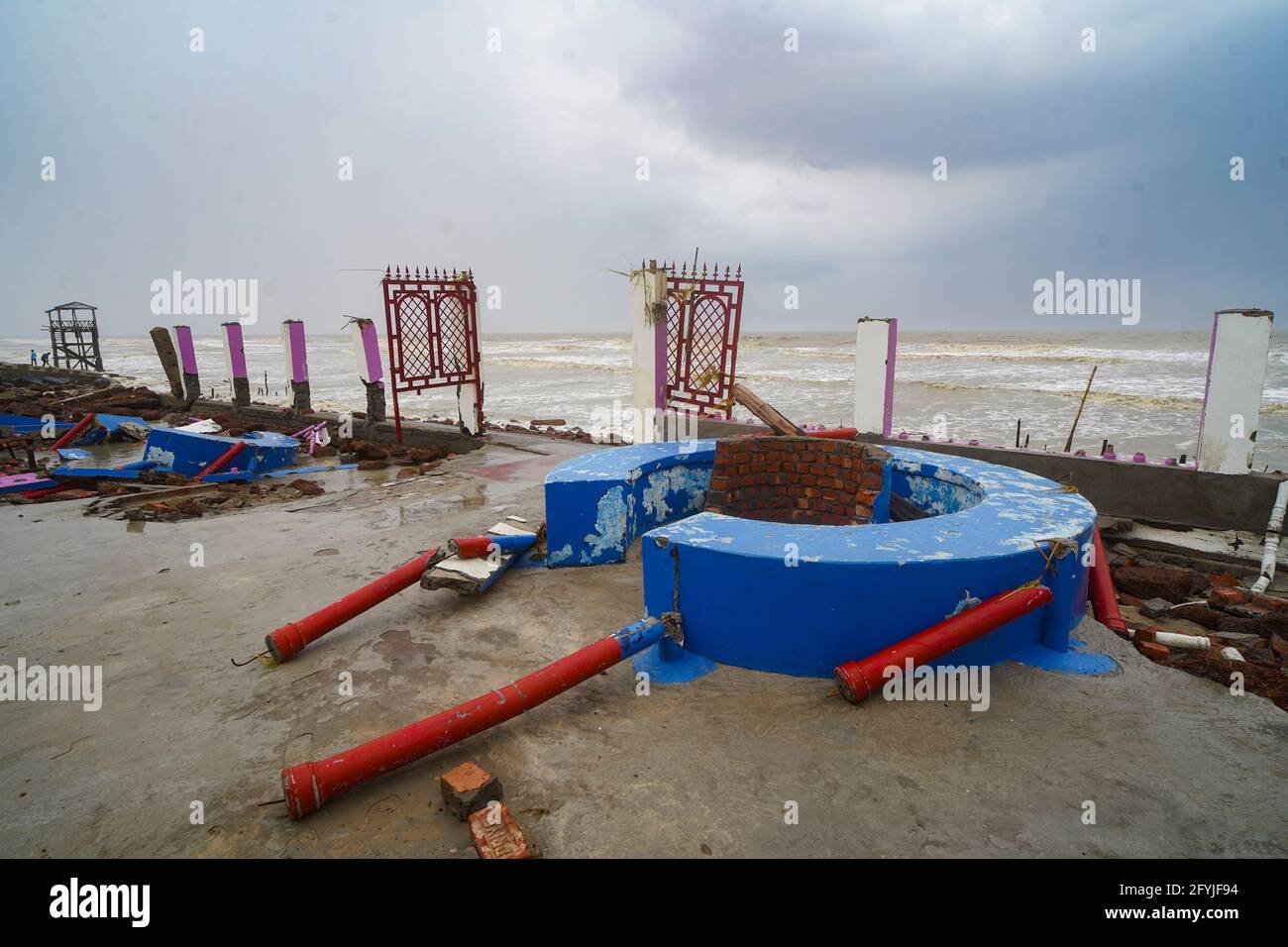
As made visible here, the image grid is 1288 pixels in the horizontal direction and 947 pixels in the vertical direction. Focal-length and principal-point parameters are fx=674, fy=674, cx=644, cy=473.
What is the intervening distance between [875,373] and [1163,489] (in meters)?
2.98

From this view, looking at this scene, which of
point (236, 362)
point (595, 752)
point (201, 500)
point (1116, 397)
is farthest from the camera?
point (1116, 397)

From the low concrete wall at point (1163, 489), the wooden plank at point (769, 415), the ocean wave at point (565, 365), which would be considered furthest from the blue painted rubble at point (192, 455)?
the ocean wave at point (565, 365)

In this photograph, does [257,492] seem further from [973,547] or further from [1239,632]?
[1239,632]

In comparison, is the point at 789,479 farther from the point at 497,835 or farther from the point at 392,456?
the point at 392,456

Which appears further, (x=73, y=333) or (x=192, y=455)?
(x=73, y=333)

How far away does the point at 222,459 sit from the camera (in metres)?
8.63

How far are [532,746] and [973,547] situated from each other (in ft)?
7.64

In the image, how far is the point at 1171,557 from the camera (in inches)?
236

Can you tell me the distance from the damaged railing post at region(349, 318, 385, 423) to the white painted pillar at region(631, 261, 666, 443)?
4960 millimetres

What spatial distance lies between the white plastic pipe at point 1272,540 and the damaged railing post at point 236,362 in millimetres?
16355

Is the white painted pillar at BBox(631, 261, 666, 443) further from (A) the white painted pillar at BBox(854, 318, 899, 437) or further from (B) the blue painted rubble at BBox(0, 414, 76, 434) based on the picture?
(B) the blue painted rubble at BBox(0, 414, 76, 434)

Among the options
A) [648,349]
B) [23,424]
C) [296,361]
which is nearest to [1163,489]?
[648,349]

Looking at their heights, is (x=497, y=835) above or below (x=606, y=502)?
below

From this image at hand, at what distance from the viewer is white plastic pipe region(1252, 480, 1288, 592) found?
5.22 meters
